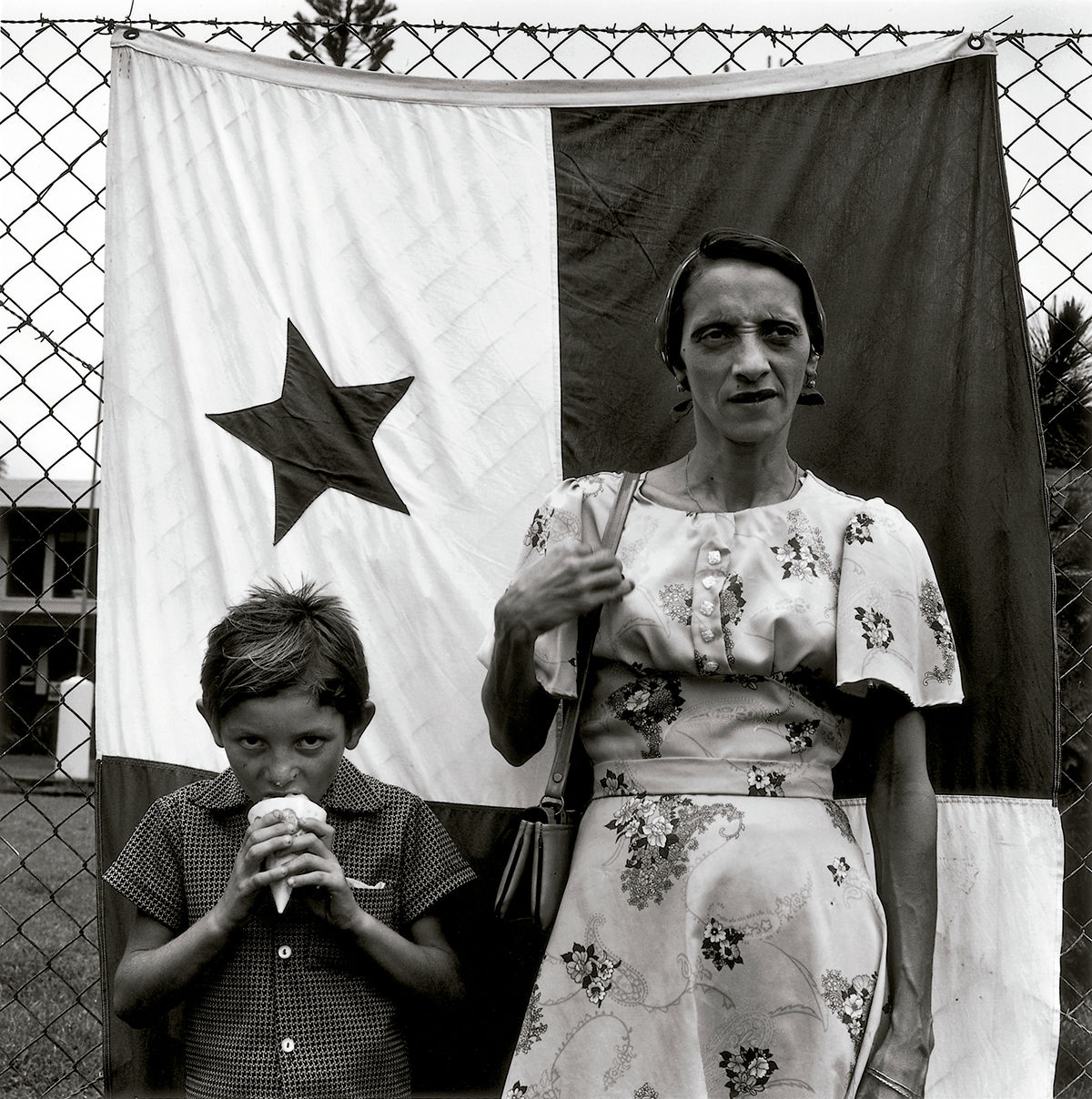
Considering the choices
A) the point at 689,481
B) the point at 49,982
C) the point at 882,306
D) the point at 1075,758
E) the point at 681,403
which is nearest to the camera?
the point at 689,481

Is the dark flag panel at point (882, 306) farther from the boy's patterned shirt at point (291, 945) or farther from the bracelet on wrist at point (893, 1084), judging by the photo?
the boy's patterned shirt at point (291, 945)

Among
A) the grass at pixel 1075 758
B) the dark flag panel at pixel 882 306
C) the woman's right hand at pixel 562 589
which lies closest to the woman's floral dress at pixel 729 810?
the woman's right hand at pixel 562 589

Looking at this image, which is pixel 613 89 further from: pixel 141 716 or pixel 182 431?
pixel 141 716

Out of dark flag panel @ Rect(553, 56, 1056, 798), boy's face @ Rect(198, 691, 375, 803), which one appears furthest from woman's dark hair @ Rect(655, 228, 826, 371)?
boy's face @ Rect(198, 691, 375, 803)

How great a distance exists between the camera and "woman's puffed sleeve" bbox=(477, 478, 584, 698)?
1.91 meters

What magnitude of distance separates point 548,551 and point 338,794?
21.5 inches

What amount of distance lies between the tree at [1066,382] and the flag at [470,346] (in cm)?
35

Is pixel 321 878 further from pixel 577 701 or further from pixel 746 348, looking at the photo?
pixel 746 348

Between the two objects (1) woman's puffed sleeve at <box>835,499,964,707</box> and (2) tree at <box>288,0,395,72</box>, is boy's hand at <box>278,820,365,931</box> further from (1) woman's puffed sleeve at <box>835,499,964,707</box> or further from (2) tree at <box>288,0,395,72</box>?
(2) tree at <box>288,0,395,72</box>

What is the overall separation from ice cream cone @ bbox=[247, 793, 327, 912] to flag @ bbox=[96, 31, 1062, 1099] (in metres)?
0.54

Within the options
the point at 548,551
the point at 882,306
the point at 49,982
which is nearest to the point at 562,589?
the point at 548,551

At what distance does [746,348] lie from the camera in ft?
6.26

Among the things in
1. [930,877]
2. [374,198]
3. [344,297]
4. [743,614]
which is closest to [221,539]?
[344,297]

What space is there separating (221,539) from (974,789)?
5.07ft
